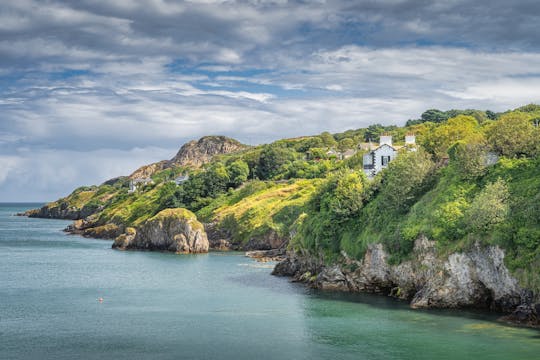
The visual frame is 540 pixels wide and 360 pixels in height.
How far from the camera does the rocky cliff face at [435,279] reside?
5431cm

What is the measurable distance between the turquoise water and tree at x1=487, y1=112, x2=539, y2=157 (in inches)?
863

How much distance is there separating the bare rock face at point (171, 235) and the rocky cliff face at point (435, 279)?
4965 centimetres

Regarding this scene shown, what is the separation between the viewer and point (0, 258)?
108 metres

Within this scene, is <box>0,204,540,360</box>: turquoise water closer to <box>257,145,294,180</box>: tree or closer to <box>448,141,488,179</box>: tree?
<box>448,141,488,179</box>: tree

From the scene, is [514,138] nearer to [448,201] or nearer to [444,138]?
[448,201]

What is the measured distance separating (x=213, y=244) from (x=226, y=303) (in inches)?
2585

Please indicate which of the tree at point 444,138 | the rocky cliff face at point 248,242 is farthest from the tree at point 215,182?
the tree at point 444,138

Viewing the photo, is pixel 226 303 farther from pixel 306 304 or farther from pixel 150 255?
pixel 150 255

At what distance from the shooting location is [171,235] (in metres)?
122

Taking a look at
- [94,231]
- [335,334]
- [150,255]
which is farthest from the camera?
[94,231]

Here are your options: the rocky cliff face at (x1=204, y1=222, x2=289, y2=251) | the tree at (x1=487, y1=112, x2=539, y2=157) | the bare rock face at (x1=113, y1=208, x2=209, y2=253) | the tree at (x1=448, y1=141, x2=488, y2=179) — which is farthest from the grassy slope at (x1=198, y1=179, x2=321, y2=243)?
the tree at (x1=487, y1=112, x2=539, y2=157)

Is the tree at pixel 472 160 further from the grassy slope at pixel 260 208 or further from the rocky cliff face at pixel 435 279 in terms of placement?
the grassy slope at pixel 260 208

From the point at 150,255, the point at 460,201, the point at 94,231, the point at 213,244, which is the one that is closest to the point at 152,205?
the point at 94,231

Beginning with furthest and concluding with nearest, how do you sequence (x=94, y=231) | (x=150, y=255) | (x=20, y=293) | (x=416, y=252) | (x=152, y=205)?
1. (x=152, y=205)
2. (x=94, y=231)
3. (x=150, y=255)
4. (x=20, y=293)
5. (x=416, y=252)
